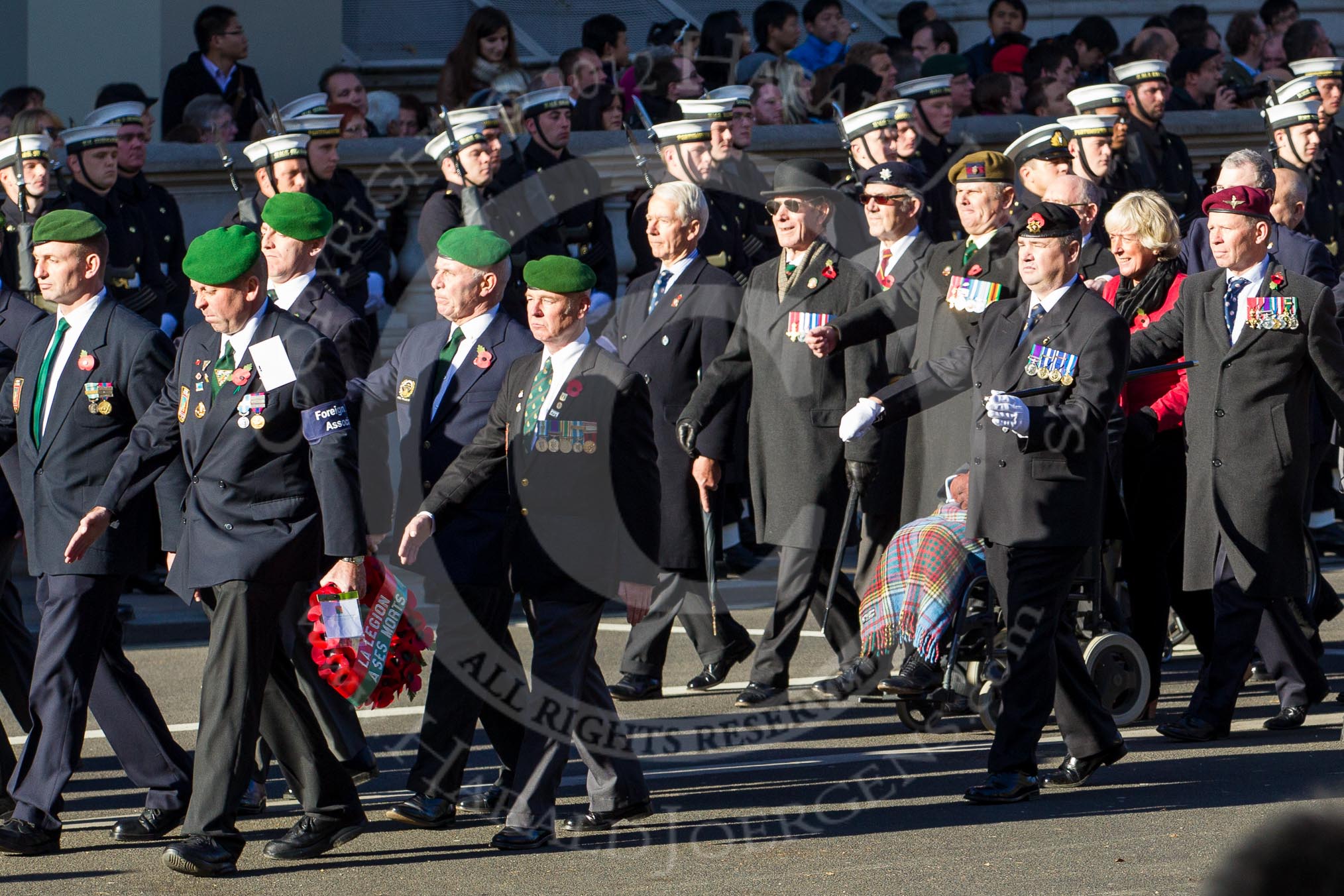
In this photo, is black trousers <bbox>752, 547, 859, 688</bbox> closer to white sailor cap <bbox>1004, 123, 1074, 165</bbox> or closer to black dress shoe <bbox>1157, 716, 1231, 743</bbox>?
black dress shoe <bbox>1157, 716, 1231, 743</bbox>

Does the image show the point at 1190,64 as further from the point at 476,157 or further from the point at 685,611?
the point at 685,611

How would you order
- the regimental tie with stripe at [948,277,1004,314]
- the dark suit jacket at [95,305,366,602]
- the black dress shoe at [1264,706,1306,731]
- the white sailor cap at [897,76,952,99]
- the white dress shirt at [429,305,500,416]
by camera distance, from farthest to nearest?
the white sailor cap at [897,76,952,99] → the regimental tie with stripe at [948,277,1004,314] → the black dress shoe at [1264,706,1306,731] → the white dress shirt at [429,305,500,416] → the dark suit jacket at [95,305,366,602]

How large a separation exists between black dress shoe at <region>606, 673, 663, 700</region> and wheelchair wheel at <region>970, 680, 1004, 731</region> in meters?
1.40

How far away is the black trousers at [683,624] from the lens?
8.41 meters

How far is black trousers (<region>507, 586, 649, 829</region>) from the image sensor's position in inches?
242

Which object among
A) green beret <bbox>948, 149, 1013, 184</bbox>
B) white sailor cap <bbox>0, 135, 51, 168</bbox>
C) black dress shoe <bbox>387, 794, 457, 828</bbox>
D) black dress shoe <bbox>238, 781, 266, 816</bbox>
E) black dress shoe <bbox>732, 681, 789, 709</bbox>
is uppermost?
green beret <bbox>948, 149, 1013, 184</bbox>

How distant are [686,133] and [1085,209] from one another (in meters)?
2.64

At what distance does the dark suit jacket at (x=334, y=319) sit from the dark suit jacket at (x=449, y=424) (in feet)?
0.62

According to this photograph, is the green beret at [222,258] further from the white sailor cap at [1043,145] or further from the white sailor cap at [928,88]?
the white sailor cap at [928,88]

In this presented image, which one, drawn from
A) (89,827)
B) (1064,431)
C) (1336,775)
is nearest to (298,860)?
(89,827)

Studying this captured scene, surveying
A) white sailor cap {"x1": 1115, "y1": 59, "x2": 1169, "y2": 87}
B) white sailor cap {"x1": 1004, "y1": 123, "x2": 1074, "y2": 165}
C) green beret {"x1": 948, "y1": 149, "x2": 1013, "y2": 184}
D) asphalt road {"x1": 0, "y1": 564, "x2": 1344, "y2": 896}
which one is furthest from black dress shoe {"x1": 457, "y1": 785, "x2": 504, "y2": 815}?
white sailor cap {"x1": 1115, "y1": 59, "x2": 1169, "y2": 87}

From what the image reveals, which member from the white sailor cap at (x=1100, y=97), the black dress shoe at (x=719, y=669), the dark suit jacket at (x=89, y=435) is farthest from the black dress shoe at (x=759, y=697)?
the white sailor cap at (x=1100, y=97)

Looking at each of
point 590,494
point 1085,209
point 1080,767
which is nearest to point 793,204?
point 1085,209

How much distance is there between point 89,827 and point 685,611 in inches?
116
